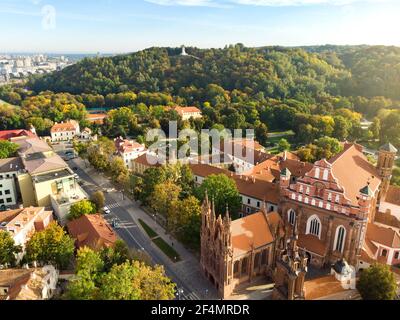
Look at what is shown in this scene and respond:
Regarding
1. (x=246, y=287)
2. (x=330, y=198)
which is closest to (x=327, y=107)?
(x=330, y=198)

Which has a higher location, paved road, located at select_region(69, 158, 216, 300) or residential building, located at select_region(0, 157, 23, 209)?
residential building, located at select_region(0, 157, 23, 209)

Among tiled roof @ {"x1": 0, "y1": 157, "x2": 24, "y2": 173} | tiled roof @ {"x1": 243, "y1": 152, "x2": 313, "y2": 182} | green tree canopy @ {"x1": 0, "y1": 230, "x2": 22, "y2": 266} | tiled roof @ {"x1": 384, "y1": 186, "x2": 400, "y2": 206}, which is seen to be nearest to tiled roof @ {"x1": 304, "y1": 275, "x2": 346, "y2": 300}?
tiled roof @ {"x1": 384, "y1": 186, "x2": 400, "y2": 206}

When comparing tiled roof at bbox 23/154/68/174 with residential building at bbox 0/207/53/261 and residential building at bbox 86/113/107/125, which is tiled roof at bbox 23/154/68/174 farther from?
residential building at bbox 86/113/107/125

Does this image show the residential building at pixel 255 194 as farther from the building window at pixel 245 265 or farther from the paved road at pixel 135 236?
the paved road at pixel 135 236

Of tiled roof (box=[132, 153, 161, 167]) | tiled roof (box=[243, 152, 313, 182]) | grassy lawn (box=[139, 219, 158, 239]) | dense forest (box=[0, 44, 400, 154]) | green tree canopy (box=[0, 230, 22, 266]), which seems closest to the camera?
green tree canopy (box=[0, 230, 22, 266])

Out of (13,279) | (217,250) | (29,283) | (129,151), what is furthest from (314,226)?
(129,151)
